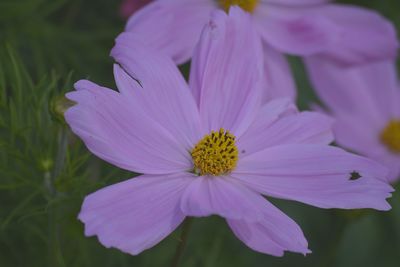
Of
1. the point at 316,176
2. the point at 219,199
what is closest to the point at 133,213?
the point at 219,199

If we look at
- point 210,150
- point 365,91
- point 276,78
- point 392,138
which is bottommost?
point 392,138

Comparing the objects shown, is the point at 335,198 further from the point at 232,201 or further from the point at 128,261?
the point at 128,261

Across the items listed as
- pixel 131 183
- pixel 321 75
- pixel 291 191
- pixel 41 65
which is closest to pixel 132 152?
pixel 131 183

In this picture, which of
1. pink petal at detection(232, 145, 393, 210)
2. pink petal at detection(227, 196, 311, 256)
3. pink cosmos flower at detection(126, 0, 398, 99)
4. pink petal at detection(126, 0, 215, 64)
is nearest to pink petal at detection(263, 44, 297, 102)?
pink cosmos flower at detection(126, 0, 398, 99)

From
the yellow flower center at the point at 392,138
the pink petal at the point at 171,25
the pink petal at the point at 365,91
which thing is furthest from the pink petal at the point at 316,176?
the yellow flower center at the point at 392,138

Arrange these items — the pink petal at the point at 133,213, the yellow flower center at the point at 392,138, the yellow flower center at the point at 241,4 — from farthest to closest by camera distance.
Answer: the yellow flower center at the point at 392,138
the yellow flower center at the point at 241,4
the pink petal at the point at 133,213

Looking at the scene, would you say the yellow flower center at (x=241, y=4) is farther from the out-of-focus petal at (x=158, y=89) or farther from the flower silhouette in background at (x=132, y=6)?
the out-of-focus petal at (x=158, y=89)

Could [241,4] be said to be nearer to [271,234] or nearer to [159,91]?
[159,91]
